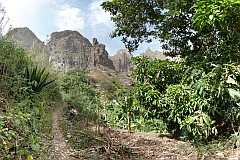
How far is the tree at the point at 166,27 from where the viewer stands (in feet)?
15.9

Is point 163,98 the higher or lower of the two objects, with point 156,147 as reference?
higher

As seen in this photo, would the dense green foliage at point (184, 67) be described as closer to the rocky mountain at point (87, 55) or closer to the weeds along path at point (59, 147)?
the weeds along path at point (59, 147)

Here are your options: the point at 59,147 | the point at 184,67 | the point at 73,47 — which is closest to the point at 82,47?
the point at 73,47

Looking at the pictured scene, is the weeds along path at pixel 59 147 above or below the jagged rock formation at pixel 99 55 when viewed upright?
below

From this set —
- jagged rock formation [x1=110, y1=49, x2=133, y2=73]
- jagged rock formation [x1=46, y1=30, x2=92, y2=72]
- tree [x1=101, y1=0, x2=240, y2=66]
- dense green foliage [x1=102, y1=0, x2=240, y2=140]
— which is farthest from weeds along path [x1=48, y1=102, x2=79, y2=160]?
jagged rock formation [x1=110, y1=49, x2=133, y2=73]

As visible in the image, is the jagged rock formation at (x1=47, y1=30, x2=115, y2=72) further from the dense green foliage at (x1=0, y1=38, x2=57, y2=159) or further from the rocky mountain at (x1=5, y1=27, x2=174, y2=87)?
the dense green foliage at (x1=0, y1=38, x2=57, y2=159)

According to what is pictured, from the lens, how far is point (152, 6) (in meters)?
5.73

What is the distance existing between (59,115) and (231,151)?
12.5 ft

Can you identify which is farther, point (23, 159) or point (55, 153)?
point (55, 153)

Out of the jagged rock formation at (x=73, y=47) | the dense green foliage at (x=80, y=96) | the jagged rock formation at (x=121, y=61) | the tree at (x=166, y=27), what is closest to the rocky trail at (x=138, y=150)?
the dense green foliage at (x=80, y=96)

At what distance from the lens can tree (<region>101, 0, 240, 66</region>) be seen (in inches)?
191

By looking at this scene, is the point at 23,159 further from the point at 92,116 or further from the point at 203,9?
the point at 92,116

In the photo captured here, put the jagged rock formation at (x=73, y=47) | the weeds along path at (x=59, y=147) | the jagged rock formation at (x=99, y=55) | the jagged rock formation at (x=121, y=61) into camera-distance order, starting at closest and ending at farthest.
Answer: the weeds along path at (x=59, y=147), the jagged rock formation at (x=73, y=47), the jagged rock formation at (x=99, y=55), the jagged rock formation at (x=121, y=61)

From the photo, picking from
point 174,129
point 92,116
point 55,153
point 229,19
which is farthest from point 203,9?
point 92,116
